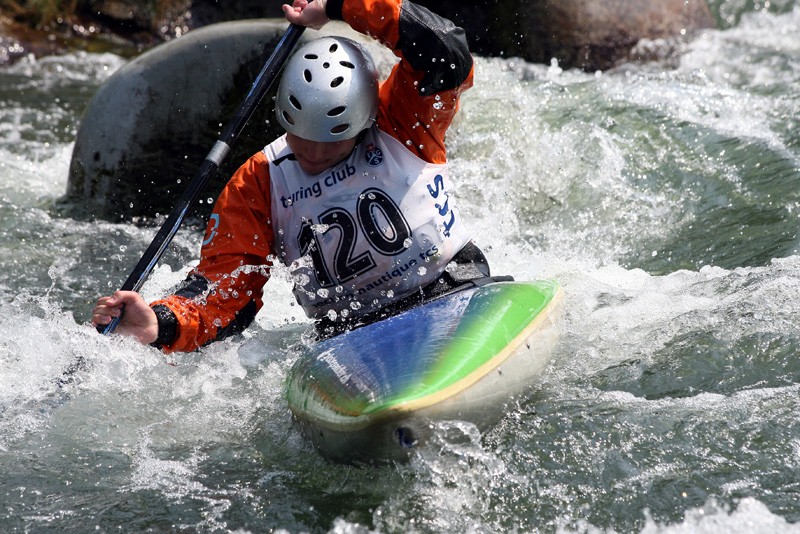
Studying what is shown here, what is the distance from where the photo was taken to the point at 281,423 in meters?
3.88

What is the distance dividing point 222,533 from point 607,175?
393 cm

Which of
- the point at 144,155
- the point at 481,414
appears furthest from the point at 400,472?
the point at 144,155

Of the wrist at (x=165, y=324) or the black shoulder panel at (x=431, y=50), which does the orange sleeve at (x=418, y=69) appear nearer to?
the black shoulder panel at (x=431, y=50)

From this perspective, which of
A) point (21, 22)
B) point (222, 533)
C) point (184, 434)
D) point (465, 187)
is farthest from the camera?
point (21, 22)

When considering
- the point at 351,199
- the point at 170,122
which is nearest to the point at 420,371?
the point at 351,199

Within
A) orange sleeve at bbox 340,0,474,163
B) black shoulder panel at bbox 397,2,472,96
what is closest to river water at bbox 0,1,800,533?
orange sleeve at bbox 340,0,474,163

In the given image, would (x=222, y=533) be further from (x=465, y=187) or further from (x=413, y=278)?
(x=465, y=187)

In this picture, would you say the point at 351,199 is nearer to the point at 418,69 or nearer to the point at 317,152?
the point at 317,152

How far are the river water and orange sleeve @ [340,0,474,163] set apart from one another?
802mm

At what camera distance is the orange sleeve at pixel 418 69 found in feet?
12.8

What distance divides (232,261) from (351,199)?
1.74ft

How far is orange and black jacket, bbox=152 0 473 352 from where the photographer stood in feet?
12.8

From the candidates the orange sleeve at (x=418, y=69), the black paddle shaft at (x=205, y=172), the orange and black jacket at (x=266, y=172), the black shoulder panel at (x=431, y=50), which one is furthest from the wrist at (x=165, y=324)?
the black shoulder panel at (x=431, y=50)

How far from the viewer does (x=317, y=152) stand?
3973 millimetres
